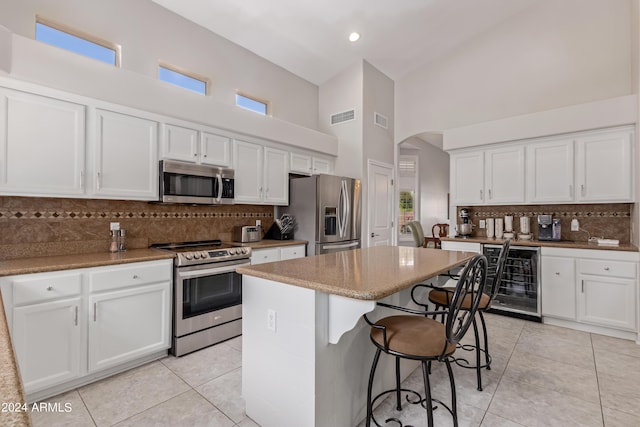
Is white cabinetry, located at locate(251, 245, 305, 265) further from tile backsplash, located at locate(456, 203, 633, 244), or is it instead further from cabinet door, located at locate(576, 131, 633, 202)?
cabinet door, located at locate(576, 131, 633, 202)

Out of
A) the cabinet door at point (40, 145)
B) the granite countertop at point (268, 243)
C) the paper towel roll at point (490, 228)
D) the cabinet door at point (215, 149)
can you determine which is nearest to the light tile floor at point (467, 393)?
the granite countertop at point (268, 243)

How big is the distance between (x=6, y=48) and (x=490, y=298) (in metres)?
3.76

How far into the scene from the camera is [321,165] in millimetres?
4746

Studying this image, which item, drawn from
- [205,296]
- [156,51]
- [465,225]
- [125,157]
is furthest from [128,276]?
[465,225]

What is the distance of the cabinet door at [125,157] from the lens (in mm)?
2590

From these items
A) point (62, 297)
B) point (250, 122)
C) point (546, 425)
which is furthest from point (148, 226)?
point (546, 425)

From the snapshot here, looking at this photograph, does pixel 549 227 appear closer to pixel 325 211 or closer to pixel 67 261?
pixel 325 211

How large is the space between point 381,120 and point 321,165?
54.5 inches

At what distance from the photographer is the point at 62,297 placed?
6.95 ft

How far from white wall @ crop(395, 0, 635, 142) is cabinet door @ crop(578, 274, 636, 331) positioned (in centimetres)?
219

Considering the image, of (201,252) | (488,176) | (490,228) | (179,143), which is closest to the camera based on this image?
(201,252)

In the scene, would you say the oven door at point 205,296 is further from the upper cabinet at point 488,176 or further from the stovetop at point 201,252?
the upper cabinet at point 488,176

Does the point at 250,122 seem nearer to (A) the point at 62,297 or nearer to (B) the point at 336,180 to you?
(B) the point at 336,180

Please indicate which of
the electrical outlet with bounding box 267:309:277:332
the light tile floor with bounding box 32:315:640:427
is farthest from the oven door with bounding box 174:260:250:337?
the electrical outlet with bounding box 267:309:277:332
